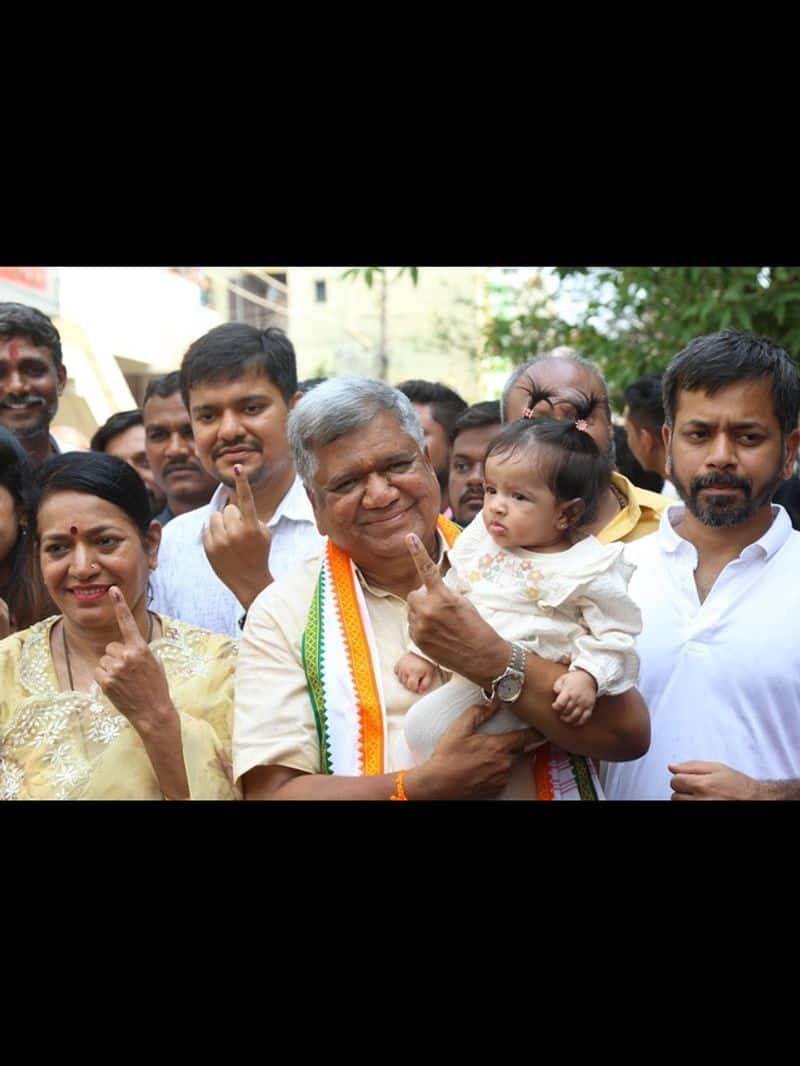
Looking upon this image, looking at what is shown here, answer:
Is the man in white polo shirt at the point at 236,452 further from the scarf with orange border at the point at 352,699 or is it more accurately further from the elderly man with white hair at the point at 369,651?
the scarf with orange border at the point at 352,699

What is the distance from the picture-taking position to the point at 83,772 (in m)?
3.35

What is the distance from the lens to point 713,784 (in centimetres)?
309

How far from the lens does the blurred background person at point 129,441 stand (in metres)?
5.72

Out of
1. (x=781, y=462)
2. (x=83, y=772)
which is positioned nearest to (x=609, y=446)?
(x=781, y=462)

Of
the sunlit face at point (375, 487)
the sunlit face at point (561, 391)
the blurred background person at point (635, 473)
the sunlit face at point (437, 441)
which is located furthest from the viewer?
the blurred background person at point (635, 473)

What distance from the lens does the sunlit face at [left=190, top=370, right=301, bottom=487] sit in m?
4.32

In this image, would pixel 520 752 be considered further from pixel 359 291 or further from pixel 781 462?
pixel 359 291

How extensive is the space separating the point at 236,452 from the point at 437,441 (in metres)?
1.75

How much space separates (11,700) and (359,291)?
25.5m

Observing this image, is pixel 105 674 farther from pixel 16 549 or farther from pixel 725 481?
pixel 725 481

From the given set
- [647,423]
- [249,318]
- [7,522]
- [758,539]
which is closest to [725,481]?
[758,539]

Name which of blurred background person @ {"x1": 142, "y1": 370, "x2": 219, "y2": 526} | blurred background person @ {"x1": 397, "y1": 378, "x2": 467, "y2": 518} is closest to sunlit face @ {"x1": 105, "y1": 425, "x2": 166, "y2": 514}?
blurred background person @ {"x1": 142, "y1": 370, "x2": 219, "y2": 526}

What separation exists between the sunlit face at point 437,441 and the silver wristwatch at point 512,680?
292cm

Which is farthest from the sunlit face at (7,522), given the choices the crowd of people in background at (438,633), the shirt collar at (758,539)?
the shirt collar at (758,539)
